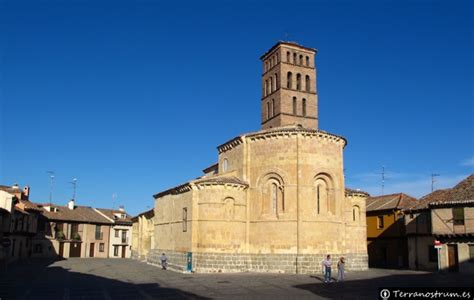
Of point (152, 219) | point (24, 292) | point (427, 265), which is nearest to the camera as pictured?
point (24, 292)

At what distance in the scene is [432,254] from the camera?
34688mm

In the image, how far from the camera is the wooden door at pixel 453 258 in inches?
1220

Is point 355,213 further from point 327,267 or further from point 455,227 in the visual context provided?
point 327,267

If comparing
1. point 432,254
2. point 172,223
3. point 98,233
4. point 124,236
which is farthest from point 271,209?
point 124,236

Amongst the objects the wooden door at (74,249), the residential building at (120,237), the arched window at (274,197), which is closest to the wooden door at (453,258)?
the arched window at (274,197)

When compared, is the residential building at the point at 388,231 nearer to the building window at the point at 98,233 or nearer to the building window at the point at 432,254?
the building window at the point at 432,254

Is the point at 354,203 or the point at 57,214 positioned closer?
the point at 354,203

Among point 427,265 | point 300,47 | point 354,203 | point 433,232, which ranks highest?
point 300,47

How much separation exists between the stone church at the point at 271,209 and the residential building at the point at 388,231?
29.1 feet

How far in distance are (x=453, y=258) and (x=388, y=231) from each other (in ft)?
33.1

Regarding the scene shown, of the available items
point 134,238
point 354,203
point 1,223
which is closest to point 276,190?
point 354,203

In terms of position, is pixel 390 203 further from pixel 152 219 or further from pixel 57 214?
pixel 57 214

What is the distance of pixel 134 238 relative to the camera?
56.1 m

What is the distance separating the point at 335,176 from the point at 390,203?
14.9 meters
